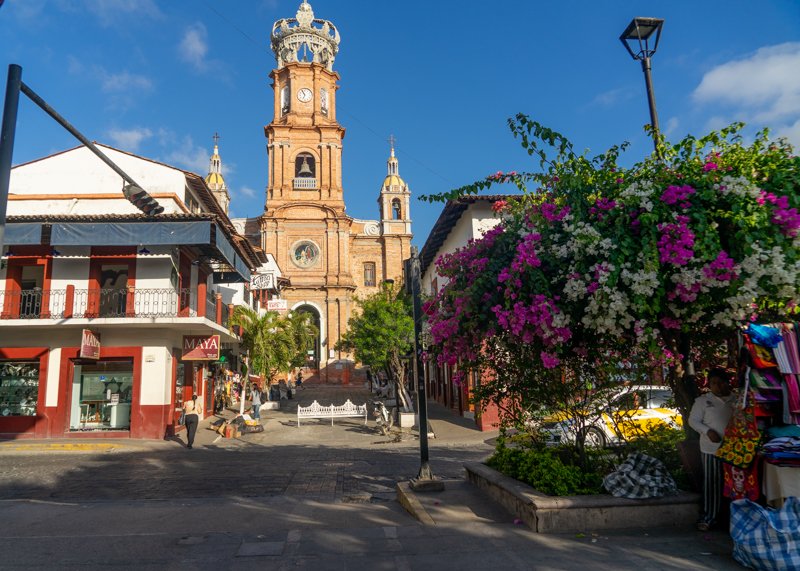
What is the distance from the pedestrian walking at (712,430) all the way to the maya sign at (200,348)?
1541 cm

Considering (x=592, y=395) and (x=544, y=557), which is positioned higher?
(x=592, y=395)

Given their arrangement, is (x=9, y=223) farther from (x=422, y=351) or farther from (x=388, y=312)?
(x=422, y=351)

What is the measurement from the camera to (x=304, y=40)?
49.2 meters

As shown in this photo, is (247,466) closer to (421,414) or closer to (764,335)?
(421,414)

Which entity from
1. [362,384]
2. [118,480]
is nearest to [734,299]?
[118,480]

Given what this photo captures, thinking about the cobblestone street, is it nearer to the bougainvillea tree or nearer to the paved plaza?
the paved plaza

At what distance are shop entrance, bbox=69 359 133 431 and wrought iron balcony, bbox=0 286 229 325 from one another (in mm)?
1678

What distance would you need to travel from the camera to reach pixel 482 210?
18.5 meters

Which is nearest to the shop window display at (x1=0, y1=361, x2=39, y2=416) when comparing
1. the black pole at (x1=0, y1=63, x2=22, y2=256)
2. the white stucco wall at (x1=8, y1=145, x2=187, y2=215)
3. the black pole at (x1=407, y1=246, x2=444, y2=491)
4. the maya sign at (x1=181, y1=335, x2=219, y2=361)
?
the maya sign at (x1=181, y1=335, x2=219, y2=361)

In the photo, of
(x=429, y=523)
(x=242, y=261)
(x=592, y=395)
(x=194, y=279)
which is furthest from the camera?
(x=242, y=261)

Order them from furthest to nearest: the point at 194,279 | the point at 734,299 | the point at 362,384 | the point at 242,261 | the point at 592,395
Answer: the point at 362,384
the point at 242,261
the point at 194,279
the point at 592,395
the point at 734,299

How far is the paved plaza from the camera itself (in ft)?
16.8

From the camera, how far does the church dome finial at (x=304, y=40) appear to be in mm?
49094

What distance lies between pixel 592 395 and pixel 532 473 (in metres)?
1.25
